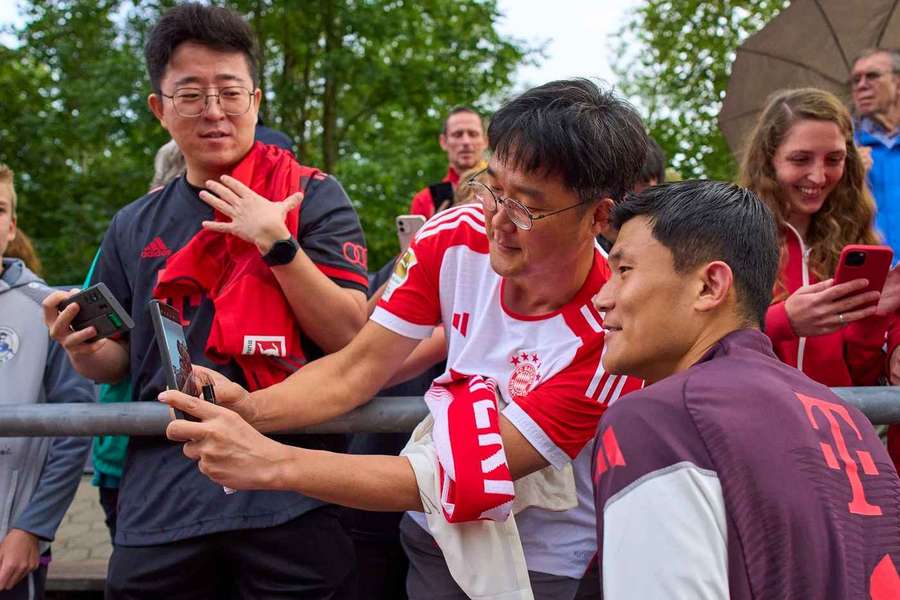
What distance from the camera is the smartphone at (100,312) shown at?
2.40 m

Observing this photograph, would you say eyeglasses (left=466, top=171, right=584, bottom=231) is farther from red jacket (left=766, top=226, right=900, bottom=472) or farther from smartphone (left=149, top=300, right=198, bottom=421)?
red jacket (left=766, top=226, right=900, bottom=472)

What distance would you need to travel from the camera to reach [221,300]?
2.43m

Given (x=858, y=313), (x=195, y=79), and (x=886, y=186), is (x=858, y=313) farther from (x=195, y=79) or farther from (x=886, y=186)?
(x=195, y=79)

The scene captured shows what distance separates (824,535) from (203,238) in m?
1.73

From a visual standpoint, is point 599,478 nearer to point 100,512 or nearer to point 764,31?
point 764,31

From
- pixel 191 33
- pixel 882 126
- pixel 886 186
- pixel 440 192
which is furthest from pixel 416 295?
pixel 440 192

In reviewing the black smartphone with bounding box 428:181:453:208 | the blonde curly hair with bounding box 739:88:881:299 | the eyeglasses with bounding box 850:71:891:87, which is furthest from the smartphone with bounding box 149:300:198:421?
the black smartphone with bounding box 428:181:453:208

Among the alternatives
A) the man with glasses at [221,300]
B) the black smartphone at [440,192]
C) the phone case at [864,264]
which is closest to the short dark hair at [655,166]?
the phone case at [864,264]

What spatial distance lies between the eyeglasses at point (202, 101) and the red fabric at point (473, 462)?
115 centimetres

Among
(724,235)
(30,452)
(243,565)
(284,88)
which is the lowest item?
(243,565)

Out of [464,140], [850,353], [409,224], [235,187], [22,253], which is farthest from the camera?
[464,140]

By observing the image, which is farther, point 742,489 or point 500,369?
point 500,369

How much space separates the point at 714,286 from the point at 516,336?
625 millimetres

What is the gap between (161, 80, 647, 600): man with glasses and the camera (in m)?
2.04
